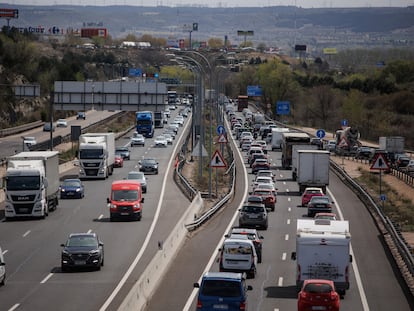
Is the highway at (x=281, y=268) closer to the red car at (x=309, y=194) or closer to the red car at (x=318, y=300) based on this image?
the red car at (x=309, y=194)

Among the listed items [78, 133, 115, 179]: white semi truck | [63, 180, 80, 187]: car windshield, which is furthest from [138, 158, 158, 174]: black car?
[63, 180, 80, 187]: car windshield

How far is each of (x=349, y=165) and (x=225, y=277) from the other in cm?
6968

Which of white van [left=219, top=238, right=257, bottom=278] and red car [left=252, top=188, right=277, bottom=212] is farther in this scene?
red car [left=252, top=188, right=277, bottom=212]

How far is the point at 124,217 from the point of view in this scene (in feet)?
164

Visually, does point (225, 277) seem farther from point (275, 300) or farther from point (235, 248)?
point (235, 248)

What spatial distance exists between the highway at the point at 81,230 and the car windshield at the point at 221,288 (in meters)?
4.00

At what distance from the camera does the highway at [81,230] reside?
99.2 ft


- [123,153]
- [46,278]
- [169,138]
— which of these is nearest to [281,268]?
[46,278]

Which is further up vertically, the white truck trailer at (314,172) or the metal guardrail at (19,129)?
the white truck trailer at (314,172)

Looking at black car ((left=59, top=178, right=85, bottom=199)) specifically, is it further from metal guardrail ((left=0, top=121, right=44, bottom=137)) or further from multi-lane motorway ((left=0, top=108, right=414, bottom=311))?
metal guardrail ((left=0, top=121, right=44, bottom=137))

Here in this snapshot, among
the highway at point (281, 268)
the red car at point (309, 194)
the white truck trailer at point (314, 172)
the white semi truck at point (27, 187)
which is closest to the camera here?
the highway at point (281, 268)

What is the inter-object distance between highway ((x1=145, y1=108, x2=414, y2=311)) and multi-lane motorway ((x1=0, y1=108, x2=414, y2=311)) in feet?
0.10

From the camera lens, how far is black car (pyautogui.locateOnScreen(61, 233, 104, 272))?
34.7m

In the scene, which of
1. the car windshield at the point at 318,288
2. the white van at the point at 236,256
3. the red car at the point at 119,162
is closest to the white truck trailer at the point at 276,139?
the red car at the point at 119,162
